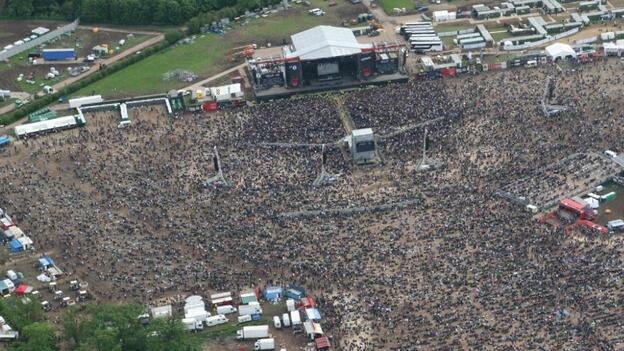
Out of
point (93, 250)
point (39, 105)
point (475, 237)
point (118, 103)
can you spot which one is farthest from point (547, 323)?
point (39, 105)

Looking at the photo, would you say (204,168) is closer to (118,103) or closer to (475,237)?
(118,103)

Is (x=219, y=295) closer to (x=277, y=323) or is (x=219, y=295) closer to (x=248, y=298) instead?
(x=248, y=298)

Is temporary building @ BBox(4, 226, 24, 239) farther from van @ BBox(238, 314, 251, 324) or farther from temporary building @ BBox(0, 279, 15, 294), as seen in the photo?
van @ BBox(238, 314, 251, 324)

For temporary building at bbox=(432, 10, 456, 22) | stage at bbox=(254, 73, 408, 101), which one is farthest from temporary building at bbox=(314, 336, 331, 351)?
temporary building at bbox=(432, 10, 456, 22)

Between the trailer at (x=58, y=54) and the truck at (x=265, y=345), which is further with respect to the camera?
the trailer at (x=58, y=54)

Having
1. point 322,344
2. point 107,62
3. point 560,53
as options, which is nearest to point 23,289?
point 322,344

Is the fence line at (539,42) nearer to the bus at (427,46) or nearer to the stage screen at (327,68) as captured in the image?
the bus at (427,46)

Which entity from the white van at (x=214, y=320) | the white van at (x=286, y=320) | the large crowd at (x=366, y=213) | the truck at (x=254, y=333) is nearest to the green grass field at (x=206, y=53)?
the large crowd at (x=366, y=213)
